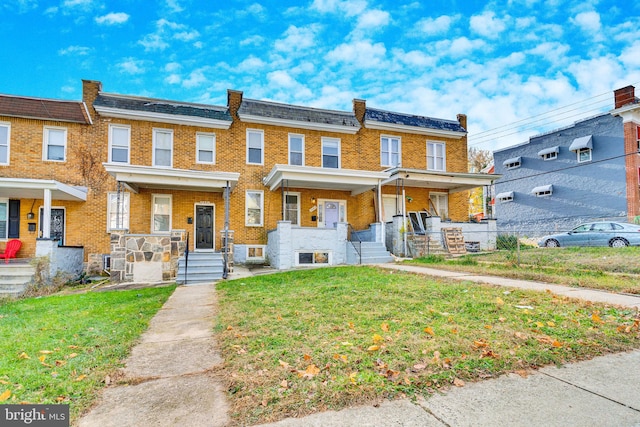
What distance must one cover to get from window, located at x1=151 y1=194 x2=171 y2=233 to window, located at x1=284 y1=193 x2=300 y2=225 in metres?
5.29

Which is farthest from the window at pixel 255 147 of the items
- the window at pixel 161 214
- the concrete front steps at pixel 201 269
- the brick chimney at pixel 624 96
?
the brick chimney at pixel 624 96

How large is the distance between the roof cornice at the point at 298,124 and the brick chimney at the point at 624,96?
17050 mm

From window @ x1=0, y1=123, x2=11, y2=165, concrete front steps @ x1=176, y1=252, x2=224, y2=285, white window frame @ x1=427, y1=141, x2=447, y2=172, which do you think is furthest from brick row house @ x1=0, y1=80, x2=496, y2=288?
white window frame @ x1=427, y1=141, x2=447, y2=172

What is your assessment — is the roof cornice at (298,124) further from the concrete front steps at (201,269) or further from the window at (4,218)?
the window at (4,218)

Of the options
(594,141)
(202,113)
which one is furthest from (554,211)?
(202,113)

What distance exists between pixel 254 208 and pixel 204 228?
2406 millimetres

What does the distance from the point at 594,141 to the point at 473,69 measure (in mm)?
10917

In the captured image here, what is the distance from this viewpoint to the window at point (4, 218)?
13.1m

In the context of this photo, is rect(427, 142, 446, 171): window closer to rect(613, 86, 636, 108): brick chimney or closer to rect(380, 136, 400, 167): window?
rect(380, 136, 400, 167): window

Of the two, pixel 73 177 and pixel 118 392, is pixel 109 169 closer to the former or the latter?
pixel 73 177

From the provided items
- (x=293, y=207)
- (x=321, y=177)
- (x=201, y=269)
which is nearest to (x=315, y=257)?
(x=321, y=177)

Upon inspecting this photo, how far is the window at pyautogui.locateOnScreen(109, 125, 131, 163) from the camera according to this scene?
1413 centimetres

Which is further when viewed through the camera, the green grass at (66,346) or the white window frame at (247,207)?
the white window frame at (247,207)

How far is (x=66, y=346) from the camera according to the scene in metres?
3.86
